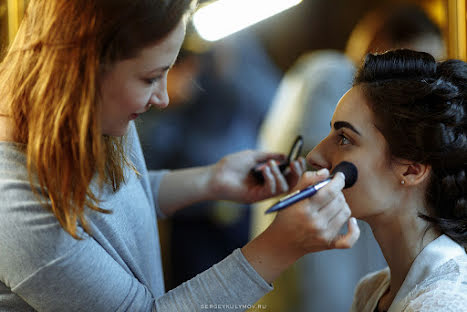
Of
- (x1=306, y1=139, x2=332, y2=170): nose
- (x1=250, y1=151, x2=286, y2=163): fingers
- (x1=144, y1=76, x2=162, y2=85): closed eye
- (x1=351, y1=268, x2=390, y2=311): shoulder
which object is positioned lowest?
(x1=351, y1=268, x2=390, y2=311): shoulder

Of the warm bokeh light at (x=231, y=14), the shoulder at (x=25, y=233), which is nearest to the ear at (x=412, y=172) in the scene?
the warm bokeh light at (x=231, y=14)

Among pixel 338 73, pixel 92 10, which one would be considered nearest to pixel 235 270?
pixel 92 10

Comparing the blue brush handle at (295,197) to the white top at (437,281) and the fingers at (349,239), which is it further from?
the white top at (437,281)

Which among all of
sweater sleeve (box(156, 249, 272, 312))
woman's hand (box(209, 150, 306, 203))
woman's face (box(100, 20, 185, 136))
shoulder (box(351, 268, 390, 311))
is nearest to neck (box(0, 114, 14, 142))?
woman's face (box(100, 20, 185, 136))

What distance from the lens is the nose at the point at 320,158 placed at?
0.85 metres

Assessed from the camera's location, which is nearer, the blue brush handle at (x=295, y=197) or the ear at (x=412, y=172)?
the blue brush handle at (x=295, y=197)

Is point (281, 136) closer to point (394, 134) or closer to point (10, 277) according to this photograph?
point (394, 134)

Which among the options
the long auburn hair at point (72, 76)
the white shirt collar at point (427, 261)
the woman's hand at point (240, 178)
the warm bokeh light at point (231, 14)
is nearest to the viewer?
the long auburn hair at point (72, 76)

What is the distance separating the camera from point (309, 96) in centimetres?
95

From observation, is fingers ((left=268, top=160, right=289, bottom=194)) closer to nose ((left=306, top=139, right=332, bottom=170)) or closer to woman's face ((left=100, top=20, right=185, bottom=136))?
nose ((left=306, top=139, right=332, bottom=170))

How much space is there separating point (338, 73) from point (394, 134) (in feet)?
0.74

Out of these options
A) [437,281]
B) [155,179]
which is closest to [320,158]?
[437,281]

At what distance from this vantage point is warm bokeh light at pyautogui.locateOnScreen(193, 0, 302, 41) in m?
0.89

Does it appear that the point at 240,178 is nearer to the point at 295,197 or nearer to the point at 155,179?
the point at 155,179
